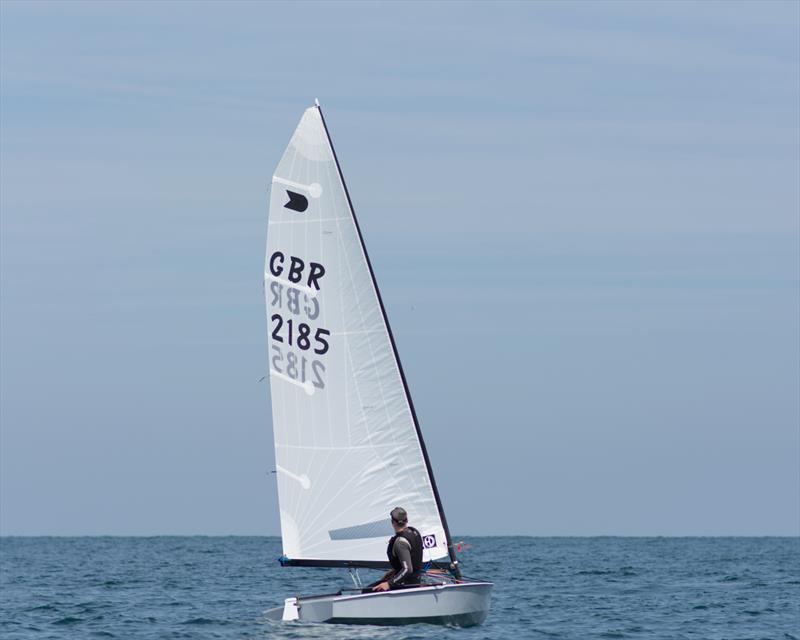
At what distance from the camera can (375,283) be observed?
26.0m

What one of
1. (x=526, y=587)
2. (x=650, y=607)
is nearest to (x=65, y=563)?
(x=526, y=587)

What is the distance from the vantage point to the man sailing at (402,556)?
24703mm

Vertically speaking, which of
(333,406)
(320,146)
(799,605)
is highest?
(320,146)

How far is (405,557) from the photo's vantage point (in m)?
24.7

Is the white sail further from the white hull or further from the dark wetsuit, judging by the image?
the white hull

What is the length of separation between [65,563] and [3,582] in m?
19.9

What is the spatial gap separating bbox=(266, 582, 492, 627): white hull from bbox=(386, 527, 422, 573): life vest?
2.15 feet

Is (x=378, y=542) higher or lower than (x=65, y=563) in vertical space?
lower

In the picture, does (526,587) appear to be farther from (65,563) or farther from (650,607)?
(65,563)

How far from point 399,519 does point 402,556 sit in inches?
23.4

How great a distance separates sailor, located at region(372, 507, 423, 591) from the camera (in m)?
24.7

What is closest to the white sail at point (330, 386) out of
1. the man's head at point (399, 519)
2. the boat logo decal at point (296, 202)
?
the boat logo decal at point (296, 202)

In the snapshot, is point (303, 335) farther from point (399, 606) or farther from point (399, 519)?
point (399, 606)

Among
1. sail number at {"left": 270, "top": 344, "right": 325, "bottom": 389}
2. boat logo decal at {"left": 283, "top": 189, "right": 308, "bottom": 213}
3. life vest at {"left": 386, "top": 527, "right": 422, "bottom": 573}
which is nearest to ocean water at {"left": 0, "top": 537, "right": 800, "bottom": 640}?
life vest at {"left": 386, "top": 527, "right": 422, "bottom": 573}
